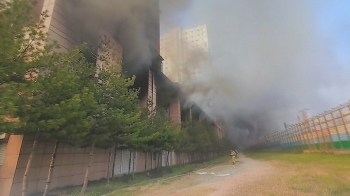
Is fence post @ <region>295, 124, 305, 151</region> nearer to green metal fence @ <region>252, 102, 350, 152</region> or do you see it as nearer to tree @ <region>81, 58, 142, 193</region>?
green metal fence @ <region>252, 102, 350, 152</region>

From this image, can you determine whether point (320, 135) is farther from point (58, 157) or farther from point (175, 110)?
point (58, 157)

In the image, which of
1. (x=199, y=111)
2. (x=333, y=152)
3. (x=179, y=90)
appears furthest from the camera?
(x=199, y=111)

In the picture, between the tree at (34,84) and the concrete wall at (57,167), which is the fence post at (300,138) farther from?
the tree at (34,84)

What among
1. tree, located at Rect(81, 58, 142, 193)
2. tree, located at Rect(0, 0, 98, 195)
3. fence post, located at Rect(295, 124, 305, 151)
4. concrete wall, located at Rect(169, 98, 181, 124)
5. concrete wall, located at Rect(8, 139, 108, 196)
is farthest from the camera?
concrete wall, located at Rect(169, 98, 181, 124)

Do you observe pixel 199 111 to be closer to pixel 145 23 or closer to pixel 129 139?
pixel 145 23

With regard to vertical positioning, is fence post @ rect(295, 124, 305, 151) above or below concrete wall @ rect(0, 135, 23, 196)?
above

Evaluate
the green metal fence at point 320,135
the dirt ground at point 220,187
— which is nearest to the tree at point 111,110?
the dirt ground at point 220,187

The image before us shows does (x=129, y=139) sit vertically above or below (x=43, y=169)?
above

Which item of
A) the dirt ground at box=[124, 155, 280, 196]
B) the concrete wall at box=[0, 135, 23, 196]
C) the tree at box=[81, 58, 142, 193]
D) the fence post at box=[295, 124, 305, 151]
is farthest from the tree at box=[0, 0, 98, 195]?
the fence post at box=[295, 124, 305, 151]

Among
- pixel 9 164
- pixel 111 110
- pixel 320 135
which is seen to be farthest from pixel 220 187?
pixel 320 135

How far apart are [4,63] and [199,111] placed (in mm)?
34015

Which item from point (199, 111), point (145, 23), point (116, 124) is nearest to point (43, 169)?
point (116, 124)

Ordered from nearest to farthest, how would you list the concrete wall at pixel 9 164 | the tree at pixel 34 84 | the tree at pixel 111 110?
1. the tree at pixel 34 84
2. the concrete wall at pixel 9 164
3. the tree at pixel 111 110

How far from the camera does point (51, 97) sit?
6.91 m
